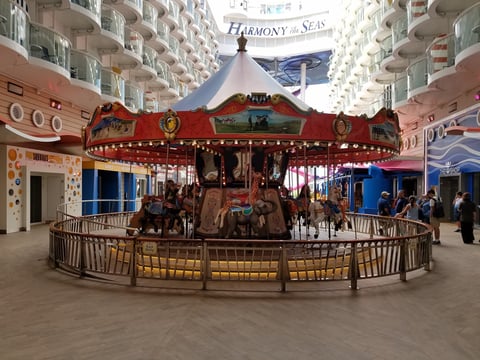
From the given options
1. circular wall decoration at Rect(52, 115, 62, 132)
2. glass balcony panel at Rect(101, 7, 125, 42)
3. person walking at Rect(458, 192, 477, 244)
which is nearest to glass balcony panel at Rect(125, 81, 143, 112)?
glass balcony panel at Rect(101, 7, 125, 42)

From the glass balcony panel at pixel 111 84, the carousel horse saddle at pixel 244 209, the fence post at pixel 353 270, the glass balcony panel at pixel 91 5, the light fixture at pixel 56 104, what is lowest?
the fence post at pixel 353 270

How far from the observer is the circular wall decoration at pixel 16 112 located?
1492 cm

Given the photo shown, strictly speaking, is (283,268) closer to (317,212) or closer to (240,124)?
(240,124)

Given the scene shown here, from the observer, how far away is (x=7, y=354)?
4312mm

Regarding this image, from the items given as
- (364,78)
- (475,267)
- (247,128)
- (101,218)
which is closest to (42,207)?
(101,218)

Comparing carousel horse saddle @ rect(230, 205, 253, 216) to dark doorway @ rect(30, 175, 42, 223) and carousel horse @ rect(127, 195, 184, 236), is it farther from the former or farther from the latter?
dark doorway @ rect(30, 175, 42, 223)

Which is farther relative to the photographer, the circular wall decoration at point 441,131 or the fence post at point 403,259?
the circular wall decoration at point 441,131

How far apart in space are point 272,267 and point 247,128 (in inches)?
107

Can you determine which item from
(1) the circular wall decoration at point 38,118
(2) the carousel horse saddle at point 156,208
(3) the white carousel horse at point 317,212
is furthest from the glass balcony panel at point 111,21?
(3) the white carousel horse at point 317,212

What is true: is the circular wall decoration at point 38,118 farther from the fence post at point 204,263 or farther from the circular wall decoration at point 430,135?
the circular wall decoration at point 430,135

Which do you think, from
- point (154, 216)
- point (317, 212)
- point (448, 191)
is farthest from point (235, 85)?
point (448, 191)

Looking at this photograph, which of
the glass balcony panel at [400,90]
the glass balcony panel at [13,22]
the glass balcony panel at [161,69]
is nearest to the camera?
the glass balcony panel at [13,22]

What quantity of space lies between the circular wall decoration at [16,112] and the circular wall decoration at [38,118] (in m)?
0.70

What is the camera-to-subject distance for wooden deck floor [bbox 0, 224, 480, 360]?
175 inches
